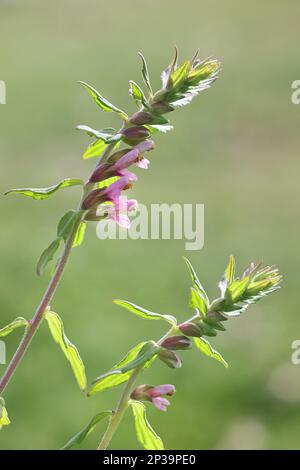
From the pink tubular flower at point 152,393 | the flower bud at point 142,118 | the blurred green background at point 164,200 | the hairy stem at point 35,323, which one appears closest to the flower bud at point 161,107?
the flower bud at point 142,118

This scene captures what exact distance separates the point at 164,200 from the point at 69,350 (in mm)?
2885

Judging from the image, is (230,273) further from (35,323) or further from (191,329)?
(35,323)

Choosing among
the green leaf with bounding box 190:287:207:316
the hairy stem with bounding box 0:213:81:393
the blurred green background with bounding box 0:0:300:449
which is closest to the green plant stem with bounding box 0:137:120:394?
the hairy stem with bounding box 0:213:81:393

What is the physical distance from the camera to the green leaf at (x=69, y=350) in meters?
0.71

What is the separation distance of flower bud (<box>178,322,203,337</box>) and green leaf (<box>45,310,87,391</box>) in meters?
0.10

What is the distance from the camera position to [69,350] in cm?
71

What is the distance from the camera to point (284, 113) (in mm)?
5020

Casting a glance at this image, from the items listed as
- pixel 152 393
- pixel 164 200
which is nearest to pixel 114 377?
pixel 152 393

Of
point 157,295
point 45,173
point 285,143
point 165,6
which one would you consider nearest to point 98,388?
point 157,295

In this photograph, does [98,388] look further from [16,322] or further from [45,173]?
[45,173]

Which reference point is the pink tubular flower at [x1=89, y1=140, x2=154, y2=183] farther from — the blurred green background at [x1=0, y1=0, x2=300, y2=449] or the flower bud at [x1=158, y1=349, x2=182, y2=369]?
the blurred green background at [x1=0, y1=0, x2=300, y2=449]

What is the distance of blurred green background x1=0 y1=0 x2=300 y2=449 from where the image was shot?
214cm

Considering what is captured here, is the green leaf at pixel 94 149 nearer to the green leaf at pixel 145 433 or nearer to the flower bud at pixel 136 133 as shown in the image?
the flower bud at pixel 136 133

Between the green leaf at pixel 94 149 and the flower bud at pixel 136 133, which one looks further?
the green leaf at pixel 94 149
